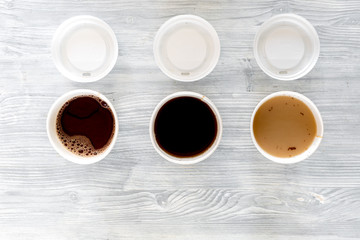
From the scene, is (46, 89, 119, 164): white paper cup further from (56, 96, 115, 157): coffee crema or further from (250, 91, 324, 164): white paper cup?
(250, 91, 324, 164): white paper cup

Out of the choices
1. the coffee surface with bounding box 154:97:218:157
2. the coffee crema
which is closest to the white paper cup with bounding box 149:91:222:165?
the coffee surface with bounding box 154:97:218:157

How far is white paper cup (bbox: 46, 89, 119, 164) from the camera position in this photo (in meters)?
0.74

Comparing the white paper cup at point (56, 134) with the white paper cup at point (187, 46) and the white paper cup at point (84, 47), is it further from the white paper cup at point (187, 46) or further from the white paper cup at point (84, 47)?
the white paper cup at point (187, 46)

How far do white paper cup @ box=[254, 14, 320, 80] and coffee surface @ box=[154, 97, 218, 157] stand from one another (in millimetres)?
213

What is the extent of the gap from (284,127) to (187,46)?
34 centimetres

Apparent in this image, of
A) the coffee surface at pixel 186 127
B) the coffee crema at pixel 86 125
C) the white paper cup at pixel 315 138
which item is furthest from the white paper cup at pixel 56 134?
the white paper cup at pixel 315 138

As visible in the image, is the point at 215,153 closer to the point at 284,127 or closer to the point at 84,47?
the point at 284,127

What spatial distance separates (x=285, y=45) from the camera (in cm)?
81

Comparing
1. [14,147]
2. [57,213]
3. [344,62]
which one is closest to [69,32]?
[14,147]

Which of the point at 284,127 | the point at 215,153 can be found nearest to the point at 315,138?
A: the point at 284,127

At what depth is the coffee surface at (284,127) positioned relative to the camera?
0.78 m

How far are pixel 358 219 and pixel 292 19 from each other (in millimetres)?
575

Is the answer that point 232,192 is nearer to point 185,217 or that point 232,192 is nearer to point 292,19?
point 185,217

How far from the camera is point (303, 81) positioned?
80 cm
